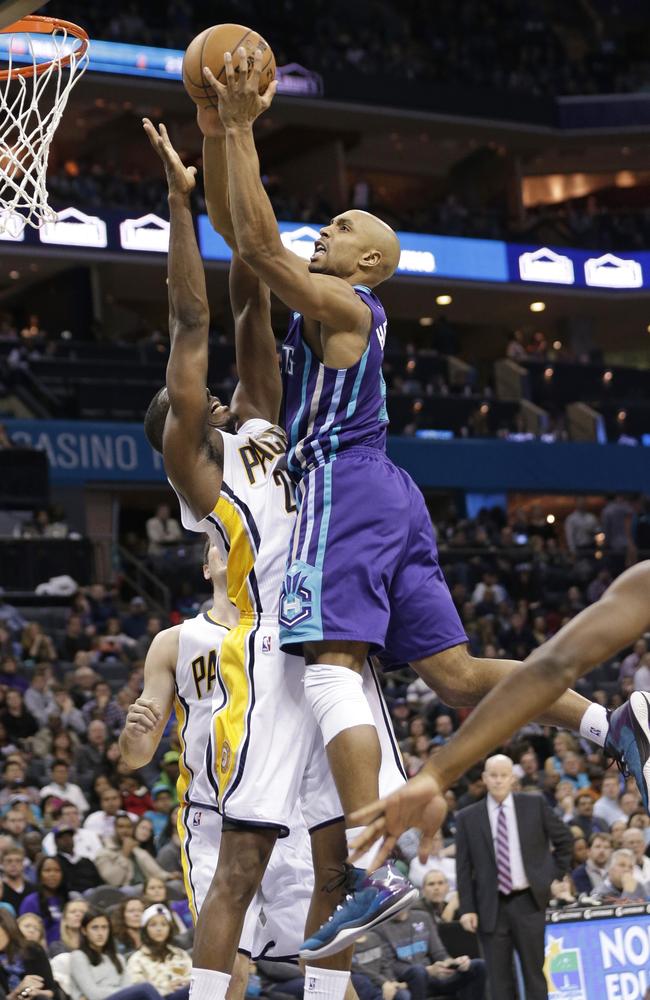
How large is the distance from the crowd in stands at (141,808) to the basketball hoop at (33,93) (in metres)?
4.30

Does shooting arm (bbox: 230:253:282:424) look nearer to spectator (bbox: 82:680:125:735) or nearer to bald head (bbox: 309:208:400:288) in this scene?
bald head (bbox: 309:208:400:288)

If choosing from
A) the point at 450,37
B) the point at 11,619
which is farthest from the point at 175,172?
the point at 450,37

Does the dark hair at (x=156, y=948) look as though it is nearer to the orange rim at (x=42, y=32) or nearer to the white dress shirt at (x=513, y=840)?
the white dress shirt at (x=513, y=840)

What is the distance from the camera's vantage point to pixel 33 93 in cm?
747

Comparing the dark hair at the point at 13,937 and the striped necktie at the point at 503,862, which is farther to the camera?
the striped necktie at the point at 503,862

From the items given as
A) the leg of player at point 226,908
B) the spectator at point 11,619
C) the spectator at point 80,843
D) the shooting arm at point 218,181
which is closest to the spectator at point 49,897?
the spectator at point 80,843

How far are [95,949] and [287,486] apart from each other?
17.1 feet

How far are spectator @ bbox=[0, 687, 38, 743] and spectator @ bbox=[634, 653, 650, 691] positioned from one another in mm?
7272

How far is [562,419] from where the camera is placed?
30.5 m

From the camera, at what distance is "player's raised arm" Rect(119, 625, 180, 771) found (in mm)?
5535

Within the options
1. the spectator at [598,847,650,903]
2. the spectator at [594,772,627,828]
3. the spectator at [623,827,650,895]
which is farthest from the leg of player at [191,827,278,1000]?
the spectator at [594,772,627,828]

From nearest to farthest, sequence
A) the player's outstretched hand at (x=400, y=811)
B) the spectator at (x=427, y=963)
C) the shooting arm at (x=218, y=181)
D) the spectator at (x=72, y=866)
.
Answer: the player's outstretched hand at (x=400, y=811)
the shooting arm at (x=218, y=181)
the spectator at (x=427, y=963)
the spectator at (x=72, y=866)

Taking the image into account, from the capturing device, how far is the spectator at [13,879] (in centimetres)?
1026

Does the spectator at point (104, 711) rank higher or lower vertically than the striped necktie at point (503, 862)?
higher
